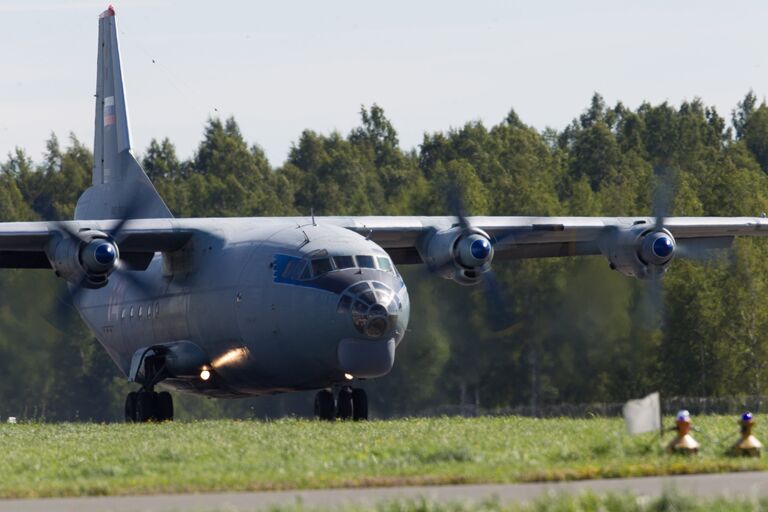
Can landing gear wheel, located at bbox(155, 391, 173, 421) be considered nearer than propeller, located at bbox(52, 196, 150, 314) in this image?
No

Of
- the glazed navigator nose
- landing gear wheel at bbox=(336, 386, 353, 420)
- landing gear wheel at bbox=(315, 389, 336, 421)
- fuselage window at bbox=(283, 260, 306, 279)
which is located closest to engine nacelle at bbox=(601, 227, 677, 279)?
the glazed navigator nose

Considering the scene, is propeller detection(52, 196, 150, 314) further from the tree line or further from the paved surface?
the paved surface

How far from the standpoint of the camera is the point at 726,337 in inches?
2128

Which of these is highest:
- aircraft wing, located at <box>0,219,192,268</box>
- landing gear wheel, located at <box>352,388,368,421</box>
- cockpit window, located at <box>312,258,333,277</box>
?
aircraft wing, located at <box>0,219,192,268</box>

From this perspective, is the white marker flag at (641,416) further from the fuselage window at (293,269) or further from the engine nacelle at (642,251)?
the engine nacelle at (642,251)

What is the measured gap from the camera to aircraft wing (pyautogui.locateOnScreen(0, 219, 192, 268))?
32.7 meters

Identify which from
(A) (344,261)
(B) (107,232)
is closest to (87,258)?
(B) (107,232)

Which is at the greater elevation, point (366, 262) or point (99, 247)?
point (99, 247)

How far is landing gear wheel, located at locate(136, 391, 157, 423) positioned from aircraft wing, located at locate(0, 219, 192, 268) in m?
3.12

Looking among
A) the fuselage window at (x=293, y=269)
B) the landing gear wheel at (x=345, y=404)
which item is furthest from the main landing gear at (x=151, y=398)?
the fuselage window at (x=293, y=269)

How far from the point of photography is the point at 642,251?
1393 inches

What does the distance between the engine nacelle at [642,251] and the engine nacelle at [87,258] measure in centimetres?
1143

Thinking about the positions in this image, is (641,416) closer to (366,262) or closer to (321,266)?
(366,262)

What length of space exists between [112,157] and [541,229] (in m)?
12.3
